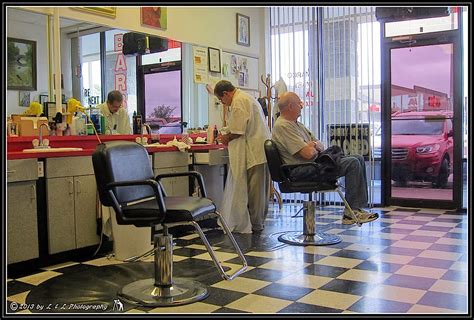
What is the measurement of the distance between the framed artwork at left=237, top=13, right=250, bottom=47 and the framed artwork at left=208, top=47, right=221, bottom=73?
1.73ft

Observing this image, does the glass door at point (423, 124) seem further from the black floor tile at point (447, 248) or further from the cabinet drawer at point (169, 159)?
the cabinet drawer at point (169, 159)

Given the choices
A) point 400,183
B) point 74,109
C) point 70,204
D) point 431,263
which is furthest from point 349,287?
point 400,183

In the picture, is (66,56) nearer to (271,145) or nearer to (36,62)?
(36,62)

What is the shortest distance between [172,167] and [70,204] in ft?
3.63

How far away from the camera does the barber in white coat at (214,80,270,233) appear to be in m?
4.46

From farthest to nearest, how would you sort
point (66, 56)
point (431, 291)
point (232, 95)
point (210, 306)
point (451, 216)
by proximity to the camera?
point (451, 216) < point (232, 95) < point (66, 56) < point (431, 291) < point (210, 306)

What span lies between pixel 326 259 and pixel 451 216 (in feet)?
7.97

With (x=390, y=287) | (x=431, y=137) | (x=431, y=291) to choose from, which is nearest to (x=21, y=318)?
(x=390, y=287)

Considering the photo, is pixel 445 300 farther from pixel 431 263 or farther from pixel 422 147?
pixel 422 147

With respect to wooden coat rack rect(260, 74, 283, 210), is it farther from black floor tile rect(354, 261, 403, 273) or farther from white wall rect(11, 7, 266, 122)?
black floor tile rect(354, 261, 403, 273)

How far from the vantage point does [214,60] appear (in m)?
5.93

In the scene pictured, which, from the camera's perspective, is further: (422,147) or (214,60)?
(422,147)

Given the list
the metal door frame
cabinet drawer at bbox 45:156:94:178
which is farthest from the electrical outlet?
the metal door frame

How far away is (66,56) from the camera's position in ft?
13.9
